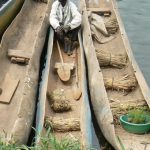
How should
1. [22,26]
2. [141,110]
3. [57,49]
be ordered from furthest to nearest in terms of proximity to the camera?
[22,26] < [57,49] < [141,110]

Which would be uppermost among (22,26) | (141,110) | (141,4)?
(141,110)

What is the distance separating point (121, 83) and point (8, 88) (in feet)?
5.84

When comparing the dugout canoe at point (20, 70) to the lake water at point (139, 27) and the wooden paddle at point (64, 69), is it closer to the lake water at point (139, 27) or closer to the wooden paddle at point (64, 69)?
the wooden paddle at point (64, 69)

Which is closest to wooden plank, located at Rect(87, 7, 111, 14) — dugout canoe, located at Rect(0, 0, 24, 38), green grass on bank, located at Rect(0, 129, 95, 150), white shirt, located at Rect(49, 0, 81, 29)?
dugout canoe, located at Rect(0, 0, 24, 38)

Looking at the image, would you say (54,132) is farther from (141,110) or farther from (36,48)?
(36,48)

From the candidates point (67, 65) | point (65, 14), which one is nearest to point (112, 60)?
point (67, 65)

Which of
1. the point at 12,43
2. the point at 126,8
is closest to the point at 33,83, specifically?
the point at 12,43

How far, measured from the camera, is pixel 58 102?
259 inches

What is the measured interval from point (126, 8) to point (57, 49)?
4771mm

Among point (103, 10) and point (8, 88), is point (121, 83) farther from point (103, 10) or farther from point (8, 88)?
point (103, 10)

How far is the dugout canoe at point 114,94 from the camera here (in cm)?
592

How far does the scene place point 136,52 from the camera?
1008 centimetres

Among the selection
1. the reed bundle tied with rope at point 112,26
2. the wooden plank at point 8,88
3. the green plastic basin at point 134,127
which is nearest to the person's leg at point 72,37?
the reed bundle tied with rope at point 112,26

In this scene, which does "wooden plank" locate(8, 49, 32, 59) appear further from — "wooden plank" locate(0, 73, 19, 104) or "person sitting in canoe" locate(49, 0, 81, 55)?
"person sitting in canoe" locate(49, 0, 81, 55)
